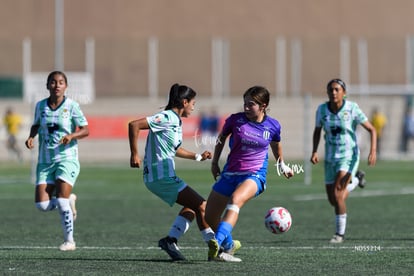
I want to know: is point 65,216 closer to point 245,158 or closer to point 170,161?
point 170,161

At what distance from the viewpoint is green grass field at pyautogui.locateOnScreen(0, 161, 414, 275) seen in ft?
37.7

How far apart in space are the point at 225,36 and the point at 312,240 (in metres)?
39.8

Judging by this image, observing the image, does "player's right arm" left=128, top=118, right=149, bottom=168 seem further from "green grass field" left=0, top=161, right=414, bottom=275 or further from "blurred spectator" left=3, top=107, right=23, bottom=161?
"blurred spectator" left=3, top=107, right=23, bottom=161

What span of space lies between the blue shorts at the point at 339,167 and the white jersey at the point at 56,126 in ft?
12.4

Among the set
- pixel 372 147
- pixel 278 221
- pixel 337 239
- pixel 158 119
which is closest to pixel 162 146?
pixel 158 119

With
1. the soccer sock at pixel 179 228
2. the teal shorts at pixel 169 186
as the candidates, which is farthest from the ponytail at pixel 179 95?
the soccer sock at pixel 179 228

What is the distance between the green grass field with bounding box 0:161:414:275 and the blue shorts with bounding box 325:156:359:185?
86 centimetres

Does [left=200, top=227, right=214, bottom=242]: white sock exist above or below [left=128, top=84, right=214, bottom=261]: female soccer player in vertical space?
below

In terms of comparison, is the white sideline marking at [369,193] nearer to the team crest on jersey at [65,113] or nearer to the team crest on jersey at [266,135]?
the team crest on jersey at [65,113]

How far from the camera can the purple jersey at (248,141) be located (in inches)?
475

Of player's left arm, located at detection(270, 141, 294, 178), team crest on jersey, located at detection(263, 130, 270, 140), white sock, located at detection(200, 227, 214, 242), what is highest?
team crest on jersey, located at detection(263, 130, 270, 140)

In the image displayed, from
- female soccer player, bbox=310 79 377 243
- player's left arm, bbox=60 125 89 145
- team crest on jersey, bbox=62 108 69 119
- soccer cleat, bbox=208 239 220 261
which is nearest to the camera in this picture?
soccer cleat, bbox=208 239 220 261

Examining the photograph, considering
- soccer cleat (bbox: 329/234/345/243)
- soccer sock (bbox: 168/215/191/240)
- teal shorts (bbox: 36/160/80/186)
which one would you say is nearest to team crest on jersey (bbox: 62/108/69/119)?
teal shorts (bbox: 36/160/80/186)

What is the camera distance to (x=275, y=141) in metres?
12.3
